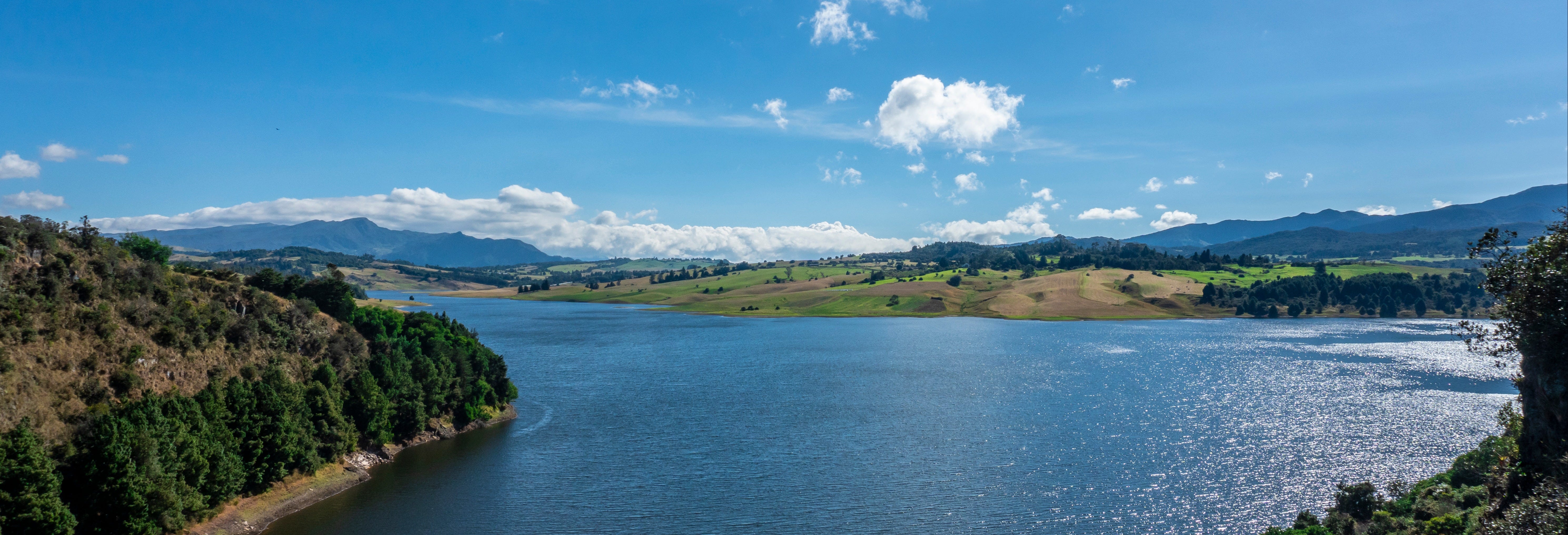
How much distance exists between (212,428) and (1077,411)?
7939cm

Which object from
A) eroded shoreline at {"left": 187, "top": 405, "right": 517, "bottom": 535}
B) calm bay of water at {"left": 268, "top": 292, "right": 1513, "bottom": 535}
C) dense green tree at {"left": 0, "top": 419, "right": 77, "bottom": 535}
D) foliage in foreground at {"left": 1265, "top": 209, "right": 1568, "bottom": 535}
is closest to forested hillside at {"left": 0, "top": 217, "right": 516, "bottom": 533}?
dense green tree at {"left": 0, "top": 419, "right": 77, "bottom": 535}

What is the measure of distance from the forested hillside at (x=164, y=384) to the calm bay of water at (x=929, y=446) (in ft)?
17.9

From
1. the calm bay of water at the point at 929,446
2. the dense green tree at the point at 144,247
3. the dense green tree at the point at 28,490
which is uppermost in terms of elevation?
the dense green tree at the point at 144,247

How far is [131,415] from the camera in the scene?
1650 inches

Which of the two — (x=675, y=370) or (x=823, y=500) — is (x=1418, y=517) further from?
(x=675, y=370)

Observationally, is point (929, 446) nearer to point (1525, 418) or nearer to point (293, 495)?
point (1525, 418)

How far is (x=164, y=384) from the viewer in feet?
156

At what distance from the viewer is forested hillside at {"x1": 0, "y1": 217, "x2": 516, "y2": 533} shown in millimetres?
38250

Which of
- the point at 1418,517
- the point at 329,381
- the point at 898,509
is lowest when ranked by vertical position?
the point at 898,509

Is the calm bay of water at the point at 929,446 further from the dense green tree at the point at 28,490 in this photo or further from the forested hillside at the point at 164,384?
the dense green tree at the point at 28,490

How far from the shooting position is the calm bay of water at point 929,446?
49.6 metres

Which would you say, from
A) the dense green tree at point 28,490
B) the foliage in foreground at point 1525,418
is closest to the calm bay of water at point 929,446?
the foliage in foreground at point 1525,418

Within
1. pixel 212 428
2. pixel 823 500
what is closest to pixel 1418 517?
pixel 823 500

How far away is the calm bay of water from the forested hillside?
17.9ft
